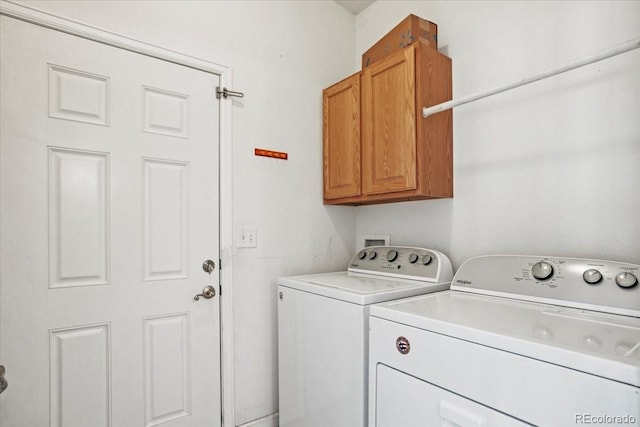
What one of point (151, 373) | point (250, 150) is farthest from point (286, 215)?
point (151, 373)

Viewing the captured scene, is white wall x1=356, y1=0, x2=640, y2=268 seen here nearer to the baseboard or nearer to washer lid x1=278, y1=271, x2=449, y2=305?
washer lid x1=278, y1=271, x2=449, y2=305

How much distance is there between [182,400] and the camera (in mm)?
1681

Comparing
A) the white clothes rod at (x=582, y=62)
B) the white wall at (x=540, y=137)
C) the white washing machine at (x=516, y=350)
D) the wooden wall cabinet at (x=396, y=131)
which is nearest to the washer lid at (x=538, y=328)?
the white washing machine at (x=516, y=350)

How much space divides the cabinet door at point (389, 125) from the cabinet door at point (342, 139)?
0.20ft

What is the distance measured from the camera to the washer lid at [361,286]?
1.38 m

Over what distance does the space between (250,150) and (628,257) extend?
5.76 ft

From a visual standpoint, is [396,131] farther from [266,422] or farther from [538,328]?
[266,422]

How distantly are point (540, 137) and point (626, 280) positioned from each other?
27.2 inches

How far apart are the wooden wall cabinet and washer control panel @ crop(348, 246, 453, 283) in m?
0.30

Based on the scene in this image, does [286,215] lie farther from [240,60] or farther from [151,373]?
[151,373]

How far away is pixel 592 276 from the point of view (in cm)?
122

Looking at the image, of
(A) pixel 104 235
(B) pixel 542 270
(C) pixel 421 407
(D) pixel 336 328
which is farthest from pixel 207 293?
(B) pixel 542 270

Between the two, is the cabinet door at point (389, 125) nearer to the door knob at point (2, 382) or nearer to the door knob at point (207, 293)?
the door knob at point (207, 293)

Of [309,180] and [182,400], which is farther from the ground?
[309,180]
